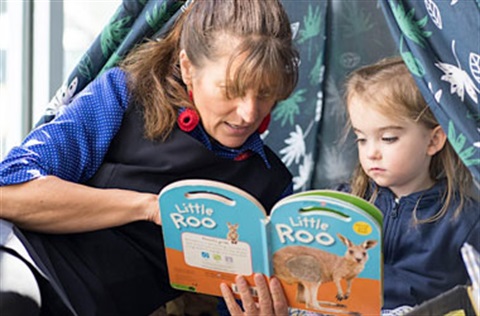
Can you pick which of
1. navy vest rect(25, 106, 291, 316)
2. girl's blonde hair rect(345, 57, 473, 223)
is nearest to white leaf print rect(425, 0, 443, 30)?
girl's blonde hair rect(345, 57, 473, 223)

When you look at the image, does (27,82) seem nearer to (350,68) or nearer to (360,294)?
(350,68)

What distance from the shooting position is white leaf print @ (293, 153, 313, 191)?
1.99 metres

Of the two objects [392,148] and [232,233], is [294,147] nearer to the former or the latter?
[392,148]

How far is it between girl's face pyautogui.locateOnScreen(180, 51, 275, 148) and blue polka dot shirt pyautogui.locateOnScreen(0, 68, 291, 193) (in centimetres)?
5

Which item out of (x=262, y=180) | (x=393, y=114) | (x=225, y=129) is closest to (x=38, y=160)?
(x=225, y=129)

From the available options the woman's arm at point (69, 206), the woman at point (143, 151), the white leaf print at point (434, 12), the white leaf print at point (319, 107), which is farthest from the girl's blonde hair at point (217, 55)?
the white leaf print at point (319, 107)

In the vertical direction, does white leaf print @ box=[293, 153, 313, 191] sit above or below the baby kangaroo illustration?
below

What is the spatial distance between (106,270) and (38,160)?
235 millimetres

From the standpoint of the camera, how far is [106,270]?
1.55 metres

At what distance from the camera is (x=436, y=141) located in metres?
1.62

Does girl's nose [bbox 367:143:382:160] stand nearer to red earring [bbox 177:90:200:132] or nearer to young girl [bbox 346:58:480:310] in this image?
young girl [bbox 346:58:480:310]

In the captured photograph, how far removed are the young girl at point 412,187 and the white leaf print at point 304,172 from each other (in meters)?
0.33

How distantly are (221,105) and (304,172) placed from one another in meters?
0.55

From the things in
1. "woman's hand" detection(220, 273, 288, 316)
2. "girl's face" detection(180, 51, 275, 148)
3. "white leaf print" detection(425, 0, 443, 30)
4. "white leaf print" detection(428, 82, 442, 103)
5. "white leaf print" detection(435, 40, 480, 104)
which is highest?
"white leaf print" detection(425, 0, 443, 30)
